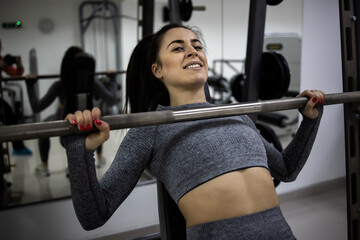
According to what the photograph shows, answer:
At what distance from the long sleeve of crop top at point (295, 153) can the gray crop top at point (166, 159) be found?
0.21 metres

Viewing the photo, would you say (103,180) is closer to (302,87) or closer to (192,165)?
(192,165)

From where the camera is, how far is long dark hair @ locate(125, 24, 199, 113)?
142cm

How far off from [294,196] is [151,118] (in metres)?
2.22

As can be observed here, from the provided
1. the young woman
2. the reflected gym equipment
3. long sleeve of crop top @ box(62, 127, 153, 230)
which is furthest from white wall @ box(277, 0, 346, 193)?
long sleeve of crop top @ box(62, 127, 153, 230)

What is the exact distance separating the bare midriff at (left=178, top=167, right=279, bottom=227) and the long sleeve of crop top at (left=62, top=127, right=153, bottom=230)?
21 cm

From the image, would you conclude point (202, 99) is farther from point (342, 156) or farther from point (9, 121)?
point (342, 156)

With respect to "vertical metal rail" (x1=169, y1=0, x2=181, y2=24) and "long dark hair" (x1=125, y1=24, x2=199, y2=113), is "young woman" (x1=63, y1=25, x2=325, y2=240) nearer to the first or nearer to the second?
"long dark hair" (x1=125, y1=24, x2=199, y2=113)

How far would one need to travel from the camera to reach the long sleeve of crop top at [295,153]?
133 centimetres

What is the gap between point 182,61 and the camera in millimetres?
1218

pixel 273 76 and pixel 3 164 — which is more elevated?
pixel 273 76

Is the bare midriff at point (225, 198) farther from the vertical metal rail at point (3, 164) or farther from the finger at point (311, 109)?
the vertical metal rail at point (3, 164)

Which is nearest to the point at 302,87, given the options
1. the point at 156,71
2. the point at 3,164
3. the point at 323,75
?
the point at 323,75

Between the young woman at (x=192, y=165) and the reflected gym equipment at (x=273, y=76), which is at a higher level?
the reflected gym equipment at (x=273, y=76)

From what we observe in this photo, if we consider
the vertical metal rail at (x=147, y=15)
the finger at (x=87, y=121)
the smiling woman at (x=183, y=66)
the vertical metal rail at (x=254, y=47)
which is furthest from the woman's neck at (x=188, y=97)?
the vertical metal rail at (x=147, y=15)
